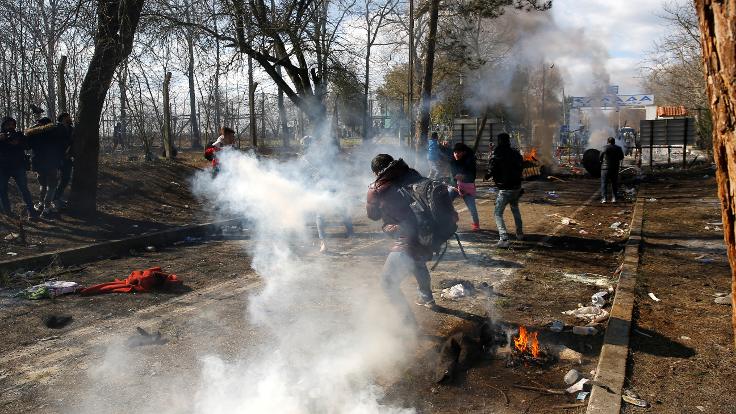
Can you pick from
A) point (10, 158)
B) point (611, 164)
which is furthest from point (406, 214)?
point (611, 164)

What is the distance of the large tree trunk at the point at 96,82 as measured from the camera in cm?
1069

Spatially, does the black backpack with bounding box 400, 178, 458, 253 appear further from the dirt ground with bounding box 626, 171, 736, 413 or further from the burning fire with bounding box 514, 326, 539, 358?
the dirt ground with bounding box 626, 171, 736, 413

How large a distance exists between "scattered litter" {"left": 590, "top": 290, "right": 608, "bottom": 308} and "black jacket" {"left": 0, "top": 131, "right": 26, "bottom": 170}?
953 cm

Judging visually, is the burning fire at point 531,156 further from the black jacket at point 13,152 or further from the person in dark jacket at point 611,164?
the black jacket at point 13,152

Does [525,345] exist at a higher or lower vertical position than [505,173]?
lower

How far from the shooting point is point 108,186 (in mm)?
13141

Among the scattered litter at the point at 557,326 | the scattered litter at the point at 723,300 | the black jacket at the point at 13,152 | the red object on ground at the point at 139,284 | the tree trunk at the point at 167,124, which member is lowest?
the scattered litter at the point at 557,326

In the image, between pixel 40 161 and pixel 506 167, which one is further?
pixel 40 161

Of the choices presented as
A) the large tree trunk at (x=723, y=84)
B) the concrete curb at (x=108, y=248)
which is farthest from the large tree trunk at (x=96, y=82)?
the large tree trunk at (x=723, y=84)

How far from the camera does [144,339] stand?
5.05m

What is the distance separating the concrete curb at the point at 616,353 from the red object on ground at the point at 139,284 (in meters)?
5.01

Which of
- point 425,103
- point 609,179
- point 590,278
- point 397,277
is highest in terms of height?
point 425,103

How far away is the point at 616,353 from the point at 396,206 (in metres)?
2.20

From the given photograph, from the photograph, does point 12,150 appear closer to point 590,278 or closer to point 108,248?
point 108,248
